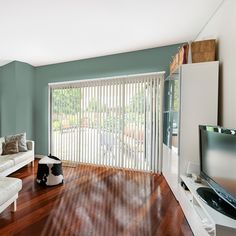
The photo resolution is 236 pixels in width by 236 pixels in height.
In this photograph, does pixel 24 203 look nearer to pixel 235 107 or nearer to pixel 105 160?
pixel 105 160

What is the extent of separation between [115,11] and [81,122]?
8.67 ft

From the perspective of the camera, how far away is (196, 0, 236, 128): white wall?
188 cm

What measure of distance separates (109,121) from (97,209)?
2.02m

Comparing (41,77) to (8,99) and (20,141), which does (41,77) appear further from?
(20,141)

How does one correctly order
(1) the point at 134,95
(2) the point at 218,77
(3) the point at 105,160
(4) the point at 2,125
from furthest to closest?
(4) the point at 2,125 < (3) the point at 105,160 < (1) the point at 134,95 < (2) the point at 218,77

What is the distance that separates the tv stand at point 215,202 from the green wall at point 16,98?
4317 millimetres

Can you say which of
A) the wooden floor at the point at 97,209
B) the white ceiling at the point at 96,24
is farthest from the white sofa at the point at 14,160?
the white ceiling at the point at 96,24

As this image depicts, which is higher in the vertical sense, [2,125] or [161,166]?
[2,125]

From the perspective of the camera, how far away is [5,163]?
10.3 ft

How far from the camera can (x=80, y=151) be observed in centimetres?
433

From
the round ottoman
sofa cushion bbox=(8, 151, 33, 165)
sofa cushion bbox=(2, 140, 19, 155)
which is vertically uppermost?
sofa cushion bbox=(2, 140, 19, 155)

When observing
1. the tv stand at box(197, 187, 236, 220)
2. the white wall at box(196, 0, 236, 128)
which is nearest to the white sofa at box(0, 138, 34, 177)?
the tv stand at box(197, 187, 236, 220)

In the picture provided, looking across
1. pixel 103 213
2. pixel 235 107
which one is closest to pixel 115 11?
pixel 235 107

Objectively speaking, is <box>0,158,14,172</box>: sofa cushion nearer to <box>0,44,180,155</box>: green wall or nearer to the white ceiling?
<box>0,44,180,155</box>: green wall
